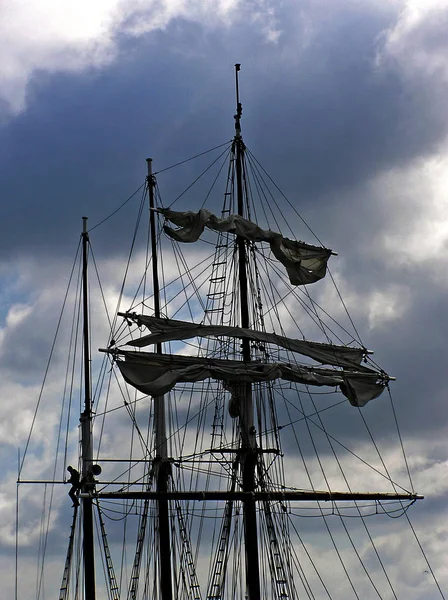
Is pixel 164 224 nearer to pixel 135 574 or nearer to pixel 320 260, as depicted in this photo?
pixel 320 260

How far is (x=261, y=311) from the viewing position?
242ft

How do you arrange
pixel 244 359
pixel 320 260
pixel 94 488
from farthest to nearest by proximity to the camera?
pixel 320 260
pixel 244 359
pixel 94 488

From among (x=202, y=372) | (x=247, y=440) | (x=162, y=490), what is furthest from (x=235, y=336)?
(x=162, y=490)

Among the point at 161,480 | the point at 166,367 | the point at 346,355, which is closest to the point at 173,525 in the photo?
the point at 161,480

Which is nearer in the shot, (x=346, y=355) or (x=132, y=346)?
(x=132, y=346)

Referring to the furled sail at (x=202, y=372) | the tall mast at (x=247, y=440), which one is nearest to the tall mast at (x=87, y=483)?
the furled sail at (x=202, y=372)

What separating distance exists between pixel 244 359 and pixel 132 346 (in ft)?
20.1

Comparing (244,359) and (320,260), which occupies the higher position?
(320,260)

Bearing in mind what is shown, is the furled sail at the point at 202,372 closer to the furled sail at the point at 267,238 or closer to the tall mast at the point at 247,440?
the tall mast at the point at 247,440

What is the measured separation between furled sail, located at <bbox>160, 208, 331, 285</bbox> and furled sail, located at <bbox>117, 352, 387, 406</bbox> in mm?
6127

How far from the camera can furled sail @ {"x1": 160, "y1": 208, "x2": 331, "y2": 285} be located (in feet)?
238

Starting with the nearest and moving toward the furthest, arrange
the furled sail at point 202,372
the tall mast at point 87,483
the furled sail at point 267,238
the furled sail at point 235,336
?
1. the tall mast at point 87,483
2. the furled sail at point 202,372
3. the furled sail at point 235,336
4. the furled sail at point 267,238

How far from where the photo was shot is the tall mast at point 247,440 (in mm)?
67812

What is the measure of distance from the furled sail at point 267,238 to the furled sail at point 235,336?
4.58 metres
